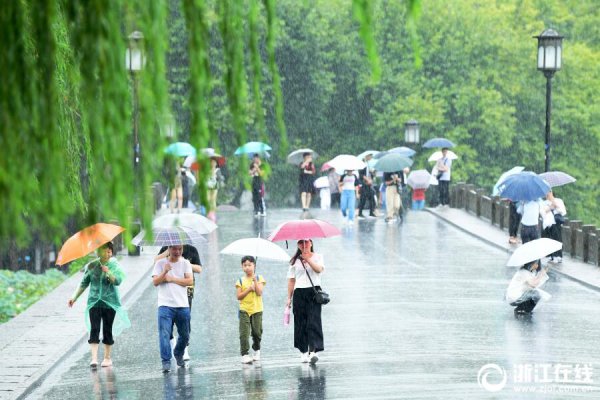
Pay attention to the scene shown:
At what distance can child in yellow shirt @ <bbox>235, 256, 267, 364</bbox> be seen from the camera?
53.5ft

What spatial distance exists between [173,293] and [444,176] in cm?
2580

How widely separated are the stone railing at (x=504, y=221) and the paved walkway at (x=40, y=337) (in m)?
9.00

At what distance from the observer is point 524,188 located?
26.3m

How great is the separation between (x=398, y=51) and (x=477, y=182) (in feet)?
22.8

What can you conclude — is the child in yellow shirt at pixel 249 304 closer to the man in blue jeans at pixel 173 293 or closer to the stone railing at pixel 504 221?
the man in blue jeans at pixel 173 293

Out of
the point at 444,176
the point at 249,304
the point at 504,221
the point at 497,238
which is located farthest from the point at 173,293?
the point at 444,176

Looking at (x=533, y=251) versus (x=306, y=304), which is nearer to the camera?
(x=306, y=304)

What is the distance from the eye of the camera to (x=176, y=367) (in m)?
16.4

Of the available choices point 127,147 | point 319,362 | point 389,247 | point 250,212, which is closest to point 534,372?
point 319,362

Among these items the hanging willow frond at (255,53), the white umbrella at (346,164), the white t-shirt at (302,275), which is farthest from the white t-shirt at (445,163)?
the hanging willow frond at (255,53)

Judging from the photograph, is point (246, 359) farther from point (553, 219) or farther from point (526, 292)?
point (553, 219)

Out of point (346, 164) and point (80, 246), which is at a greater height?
point (346, 164)

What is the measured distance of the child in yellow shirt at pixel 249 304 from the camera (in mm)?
16297

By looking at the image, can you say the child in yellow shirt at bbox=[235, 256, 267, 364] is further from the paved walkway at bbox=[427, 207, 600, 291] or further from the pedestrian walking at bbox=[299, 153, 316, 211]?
the pedestrian walking at bbox=[299, 153, 316, 211]
